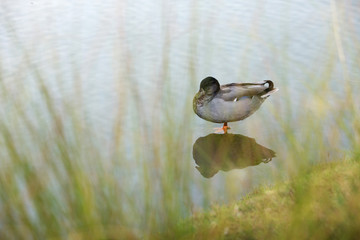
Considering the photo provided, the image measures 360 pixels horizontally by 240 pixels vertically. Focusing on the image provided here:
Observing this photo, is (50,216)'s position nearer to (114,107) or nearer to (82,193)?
(82,193)

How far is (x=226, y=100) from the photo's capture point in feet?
17.9

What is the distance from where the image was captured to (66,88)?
5.55 m

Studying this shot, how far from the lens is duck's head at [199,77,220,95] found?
5.38 metres

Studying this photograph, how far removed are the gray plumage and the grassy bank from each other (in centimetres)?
161

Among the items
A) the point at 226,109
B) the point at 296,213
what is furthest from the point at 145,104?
the point at 296,213

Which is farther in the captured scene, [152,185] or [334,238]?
[152,185]

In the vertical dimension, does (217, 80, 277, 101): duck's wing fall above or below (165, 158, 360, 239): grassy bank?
below

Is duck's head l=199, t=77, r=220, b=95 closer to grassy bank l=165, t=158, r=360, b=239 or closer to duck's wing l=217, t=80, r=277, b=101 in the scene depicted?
duck's wing l=217, t=80, r=277, b=101

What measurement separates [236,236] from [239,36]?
4.24 m

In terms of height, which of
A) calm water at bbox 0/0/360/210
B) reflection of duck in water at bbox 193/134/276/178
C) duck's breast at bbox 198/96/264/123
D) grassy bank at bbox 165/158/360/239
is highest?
grassy bank at bbox 165/158/360/239

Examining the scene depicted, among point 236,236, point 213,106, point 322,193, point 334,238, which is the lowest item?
point 213,106

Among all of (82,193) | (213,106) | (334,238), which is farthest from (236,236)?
(213,106)

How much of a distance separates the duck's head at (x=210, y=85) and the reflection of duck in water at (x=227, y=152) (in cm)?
41

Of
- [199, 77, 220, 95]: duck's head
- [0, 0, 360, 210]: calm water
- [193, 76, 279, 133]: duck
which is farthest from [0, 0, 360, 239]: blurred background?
[199, 77, 220, 95]: duck's head
